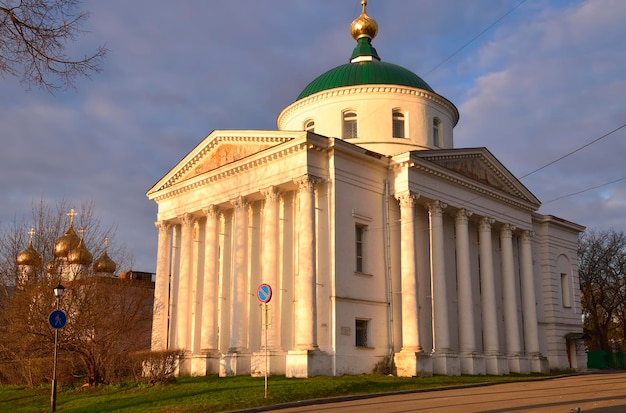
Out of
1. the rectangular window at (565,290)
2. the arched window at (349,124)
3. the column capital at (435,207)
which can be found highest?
the arched window at (349,124)

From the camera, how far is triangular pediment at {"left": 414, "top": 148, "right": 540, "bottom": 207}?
28.6 meters

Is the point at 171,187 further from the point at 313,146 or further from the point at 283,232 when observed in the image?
the point at 313,146

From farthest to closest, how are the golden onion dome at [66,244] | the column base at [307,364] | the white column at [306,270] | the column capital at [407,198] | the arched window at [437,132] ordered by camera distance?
1. the arched window at [437,132]
2. the golden onion dome at [66,244]
3. the column capital at [407,198]
4. the white column at [306,270]
5. the column base at [307,364]

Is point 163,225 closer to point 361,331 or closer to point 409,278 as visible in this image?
point 361,331

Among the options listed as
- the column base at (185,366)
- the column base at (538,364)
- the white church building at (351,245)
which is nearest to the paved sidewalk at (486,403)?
the white church building at (351,245)

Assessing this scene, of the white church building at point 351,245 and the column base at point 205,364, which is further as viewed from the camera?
the column base at point 205,364

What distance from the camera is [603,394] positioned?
16750 mm

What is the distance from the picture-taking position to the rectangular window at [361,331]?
82.9 feet

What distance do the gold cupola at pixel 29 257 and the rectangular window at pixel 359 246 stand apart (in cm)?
1520

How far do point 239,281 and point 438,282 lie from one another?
332 inches

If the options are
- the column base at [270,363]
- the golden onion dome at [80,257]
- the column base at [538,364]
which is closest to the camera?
the column base at [270,363]

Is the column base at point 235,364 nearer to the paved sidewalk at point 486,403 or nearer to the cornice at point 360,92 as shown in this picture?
the paved sidewalk at point 486,403

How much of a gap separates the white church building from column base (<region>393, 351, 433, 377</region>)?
58mm

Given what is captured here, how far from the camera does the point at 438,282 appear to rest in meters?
27.0
